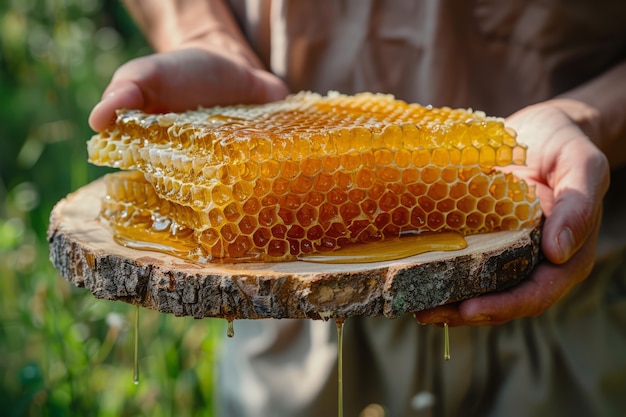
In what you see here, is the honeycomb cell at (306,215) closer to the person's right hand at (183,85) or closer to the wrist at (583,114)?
the person's right hand at (183,85)

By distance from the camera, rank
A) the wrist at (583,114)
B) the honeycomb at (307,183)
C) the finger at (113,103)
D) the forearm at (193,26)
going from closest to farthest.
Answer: the honeycomb at (307,183), the finger at (113,103), the wrist at (583,114), the forearm at (193,26)

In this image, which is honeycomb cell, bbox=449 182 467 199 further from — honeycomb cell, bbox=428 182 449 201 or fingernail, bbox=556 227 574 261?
fingernail, bbox=556 227 574 261

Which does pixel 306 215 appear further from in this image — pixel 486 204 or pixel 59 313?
pixel 59 313

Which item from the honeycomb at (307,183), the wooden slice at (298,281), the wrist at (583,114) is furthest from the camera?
the wrist at (583,114)

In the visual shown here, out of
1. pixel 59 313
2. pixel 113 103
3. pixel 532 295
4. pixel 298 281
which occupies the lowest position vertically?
pixel 59 313

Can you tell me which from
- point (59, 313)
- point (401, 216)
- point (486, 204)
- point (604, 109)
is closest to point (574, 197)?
point (486, 204)

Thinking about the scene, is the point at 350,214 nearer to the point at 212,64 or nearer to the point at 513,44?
the point at 212,64

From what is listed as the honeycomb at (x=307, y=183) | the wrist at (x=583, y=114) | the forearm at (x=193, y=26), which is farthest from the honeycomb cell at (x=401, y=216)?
the forearm at (x=193, y=26)

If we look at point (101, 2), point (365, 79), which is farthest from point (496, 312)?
point (101, 2)
